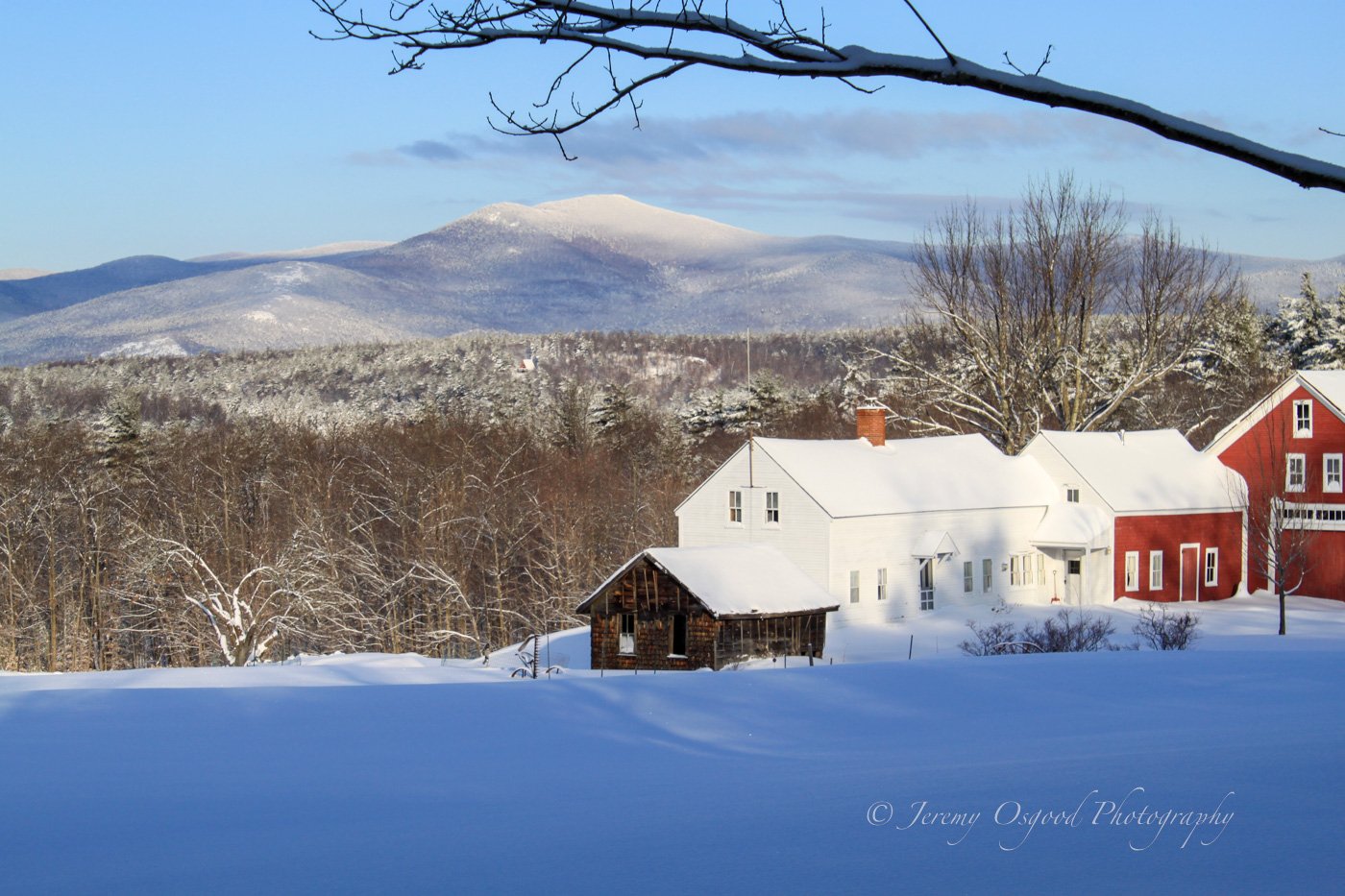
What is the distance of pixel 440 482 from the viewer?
53.5 metres

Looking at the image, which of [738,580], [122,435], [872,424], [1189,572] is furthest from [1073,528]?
[122,435]

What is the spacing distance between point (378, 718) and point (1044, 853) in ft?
21.5

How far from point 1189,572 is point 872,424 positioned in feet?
37.0

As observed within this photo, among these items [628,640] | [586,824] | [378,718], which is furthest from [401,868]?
[628,640]

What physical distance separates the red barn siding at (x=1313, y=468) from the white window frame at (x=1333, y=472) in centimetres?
12

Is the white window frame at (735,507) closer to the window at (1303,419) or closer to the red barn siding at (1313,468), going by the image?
the red barn siding at (1313,468)

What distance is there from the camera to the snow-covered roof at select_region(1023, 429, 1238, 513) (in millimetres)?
43531

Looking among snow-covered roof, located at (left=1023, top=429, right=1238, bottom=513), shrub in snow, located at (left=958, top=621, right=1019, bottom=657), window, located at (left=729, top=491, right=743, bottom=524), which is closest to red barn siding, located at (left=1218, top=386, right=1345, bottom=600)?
snow-covered roof, located at (left=1023, top=429, right=1238, bottom=513)

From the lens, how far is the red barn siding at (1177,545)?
43.1 m

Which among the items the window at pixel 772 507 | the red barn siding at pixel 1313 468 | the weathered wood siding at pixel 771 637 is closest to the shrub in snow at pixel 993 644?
the weathered wood siding at pixel 771 637

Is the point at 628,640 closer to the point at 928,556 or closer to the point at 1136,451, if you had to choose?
the point at 928,556

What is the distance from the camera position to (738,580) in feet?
110

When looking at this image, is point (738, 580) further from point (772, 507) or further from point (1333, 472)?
point (1333, 472)

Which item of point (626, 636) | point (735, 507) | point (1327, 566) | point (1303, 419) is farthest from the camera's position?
point (1303, 419)
